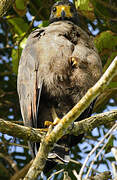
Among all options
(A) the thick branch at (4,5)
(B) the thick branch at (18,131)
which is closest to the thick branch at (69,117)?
(B) the thick branch at (18,131)

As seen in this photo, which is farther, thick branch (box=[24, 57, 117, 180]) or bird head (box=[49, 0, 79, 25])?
bird head (box=[49, 0, 79, 25])

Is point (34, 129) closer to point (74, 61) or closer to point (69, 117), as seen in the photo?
point (69, 117)

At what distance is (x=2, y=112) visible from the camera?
5.31 meters

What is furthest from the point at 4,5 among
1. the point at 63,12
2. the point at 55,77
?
the point at 63,12

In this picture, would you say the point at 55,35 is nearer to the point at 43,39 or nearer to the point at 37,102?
the point at 43,39

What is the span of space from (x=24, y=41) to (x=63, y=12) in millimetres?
687

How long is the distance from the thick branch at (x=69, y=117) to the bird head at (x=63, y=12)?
262 centimetres

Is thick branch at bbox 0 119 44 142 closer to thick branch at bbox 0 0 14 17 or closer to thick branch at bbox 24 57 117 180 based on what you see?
thick branch at bbox 24 57 117 180

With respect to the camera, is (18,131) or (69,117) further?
(18,131)

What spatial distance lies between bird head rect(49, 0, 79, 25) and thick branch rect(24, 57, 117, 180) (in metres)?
2.62

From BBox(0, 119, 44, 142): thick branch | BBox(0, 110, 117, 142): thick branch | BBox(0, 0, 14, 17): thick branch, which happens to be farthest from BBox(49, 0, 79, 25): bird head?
BBox(0, 119, 44, 142): thick branch

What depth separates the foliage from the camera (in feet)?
14.3

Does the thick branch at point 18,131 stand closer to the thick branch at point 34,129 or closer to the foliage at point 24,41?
the thick branch at point 34,129

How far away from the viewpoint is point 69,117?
95.6 inches
